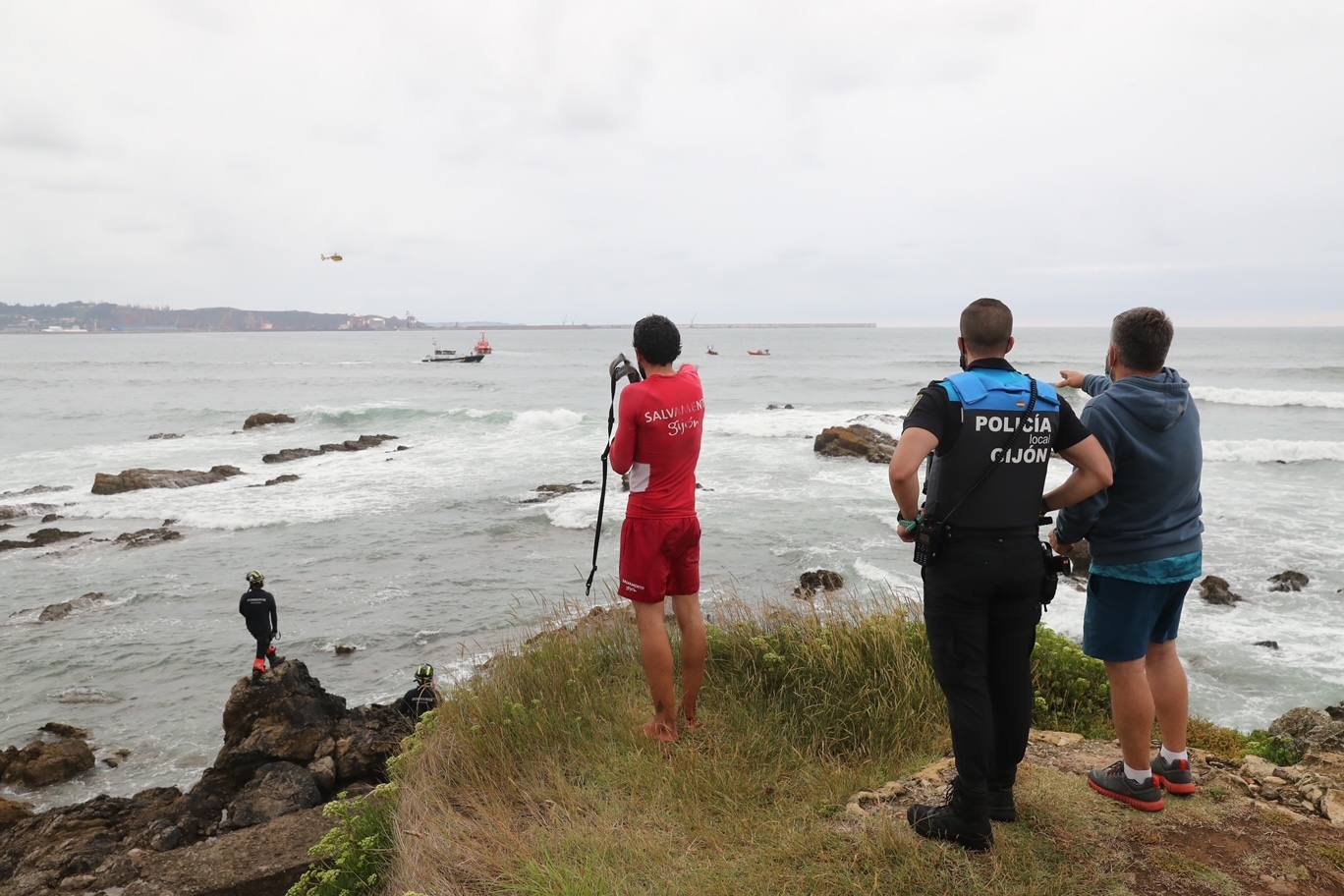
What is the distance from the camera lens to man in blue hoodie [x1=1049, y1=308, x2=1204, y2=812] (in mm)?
3281

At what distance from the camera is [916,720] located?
4.51 metres

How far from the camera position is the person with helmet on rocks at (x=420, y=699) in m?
8.22

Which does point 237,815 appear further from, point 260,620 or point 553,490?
point 553,490

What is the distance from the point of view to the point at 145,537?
17.8 meters

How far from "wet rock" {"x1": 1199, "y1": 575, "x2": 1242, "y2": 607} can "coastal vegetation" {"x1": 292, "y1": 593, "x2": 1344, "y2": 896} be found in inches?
314

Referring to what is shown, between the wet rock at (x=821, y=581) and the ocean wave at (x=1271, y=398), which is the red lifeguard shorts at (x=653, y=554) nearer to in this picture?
the wet rock at (x=821, y=581)

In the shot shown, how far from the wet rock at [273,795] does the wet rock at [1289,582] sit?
1377 centimetres

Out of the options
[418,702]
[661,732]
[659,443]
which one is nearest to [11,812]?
[418,702]

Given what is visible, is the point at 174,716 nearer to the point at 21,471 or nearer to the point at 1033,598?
the point at 1033,598

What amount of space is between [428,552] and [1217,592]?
13.8m

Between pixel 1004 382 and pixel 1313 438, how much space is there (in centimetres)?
3416

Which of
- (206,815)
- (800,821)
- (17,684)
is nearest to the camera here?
(800,821)

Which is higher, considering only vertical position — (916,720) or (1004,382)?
(1004,382)

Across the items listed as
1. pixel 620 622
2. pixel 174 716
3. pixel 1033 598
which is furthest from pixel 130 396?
pixel 1033 598
